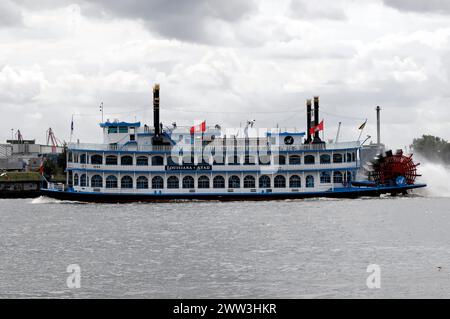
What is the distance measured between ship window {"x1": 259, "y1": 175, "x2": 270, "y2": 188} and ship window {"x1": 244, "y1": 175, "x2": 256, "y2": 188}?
0.72m

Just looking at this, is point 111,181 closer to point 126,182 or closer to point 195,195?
point 126,182

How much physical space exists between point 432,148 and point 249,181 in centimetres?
8914

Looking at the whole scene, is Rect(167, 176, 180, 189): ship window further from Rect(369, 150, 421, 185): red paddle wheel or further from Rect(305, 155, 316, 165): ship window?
Rect(369, 150, 421, 185): red paddle wheel

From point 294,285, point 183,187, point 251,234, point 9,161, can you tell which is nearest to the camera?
point 294,285

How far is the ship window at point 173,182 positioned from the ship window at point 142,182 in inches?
85.1

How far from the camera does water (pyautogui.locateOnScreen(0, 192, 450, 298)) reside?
81.8 ft

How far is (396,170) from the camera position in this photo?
7344 centimetres

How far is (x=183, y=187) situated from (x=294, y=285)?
147 ft

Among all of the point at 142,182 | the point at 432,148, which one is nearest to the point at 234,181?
the point at 142,182

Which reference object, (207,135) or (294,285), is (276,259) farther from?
(207,135)

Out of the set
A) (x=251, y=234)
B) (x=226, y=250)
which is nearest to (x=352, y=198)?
(x=251, y=234)

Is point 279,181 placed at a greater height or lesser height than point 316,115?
lesser

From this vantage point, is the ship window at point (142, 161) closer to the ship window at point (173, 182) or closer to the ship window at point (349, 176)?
the ship window at point (173, 182)
